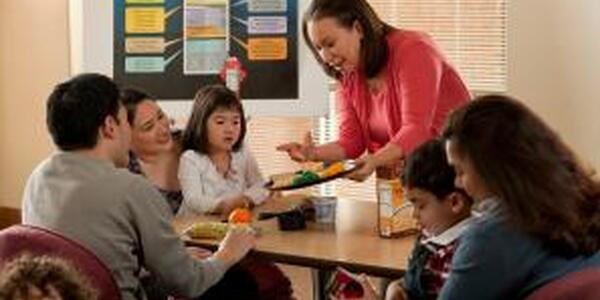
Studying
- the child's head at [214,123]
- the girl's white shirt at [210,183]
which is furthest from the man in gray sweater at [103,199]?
the child's head at [214,123]

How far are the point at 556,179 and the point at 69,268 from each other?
0.86 meters

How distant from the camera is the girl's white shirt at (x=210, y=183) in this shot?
2791 mm

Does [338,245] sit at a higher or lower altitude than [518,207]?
lower

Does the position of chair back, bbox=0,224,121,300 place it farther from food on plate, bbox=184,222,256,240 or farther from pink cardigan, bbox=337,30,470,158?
pink cardigan, bbox=337,30,470,158

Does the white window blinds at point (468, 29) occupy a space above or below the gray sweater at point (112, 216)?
above

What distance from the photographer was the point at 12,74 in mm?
5008

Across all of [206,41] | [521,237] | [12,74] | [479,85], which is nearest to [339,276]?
[521,237]

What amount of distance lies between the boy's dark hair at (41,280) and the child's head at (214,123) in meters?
1.44

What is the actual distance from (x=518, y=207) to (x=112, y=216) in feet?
2.87

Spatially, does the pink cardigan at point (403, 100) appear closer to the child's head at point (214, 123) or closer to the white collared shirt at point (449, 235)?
the child's head at point (214, 123)

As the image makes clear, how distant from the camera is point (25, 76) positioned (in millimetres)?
4988

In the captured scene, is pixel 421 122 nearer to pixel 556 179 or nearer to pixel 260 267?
pixel 260 267

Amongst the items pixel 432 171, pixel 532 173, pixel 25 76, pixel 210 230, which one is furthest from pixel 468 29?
pixel 532 173

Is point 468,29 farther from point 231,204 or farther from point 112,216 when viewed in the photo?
point 112,216
